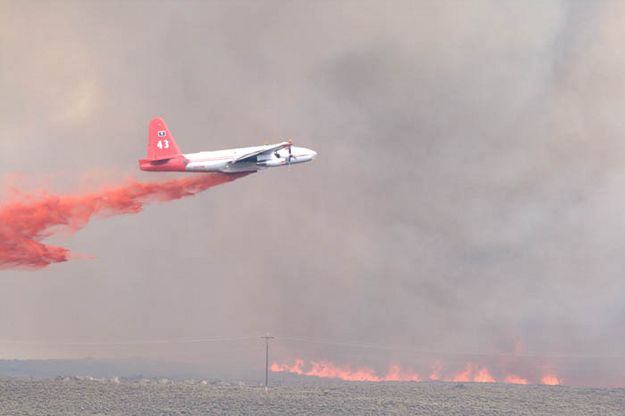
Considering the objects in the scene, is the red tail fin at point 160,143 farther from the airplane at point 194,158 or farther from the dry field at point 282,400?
the dry field at point 282,400

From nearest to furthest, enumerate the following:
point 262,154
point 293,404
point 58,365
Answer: point 293,404
point 262,154
point 58,365

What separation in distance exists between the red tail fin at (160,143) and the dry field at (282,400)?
1196 inches

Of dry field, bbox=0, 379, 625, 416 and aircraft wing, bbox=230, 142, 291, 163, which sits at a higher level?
aircraft wing, bbox=230, 142, 291, 163

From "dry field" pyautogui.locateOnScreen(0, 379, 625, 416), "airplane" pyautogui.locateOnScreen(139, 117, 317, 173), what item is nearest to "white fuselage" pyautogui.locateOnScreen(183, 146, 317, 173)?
"airplane" pyautogui.locateOnScreen(139, 117, 317, 173)

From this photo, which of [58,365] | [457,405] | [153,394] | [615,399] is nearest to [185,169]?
[153,394]

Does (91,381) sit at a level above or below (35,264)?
below

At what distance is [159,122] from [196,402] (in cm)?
→ 3579

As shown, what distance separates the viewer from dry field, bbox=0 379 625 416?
98875 mm

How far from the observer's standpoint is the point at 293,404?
336 feet

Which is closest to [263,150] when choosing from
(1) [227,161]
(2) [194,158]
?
(1) [227,161]

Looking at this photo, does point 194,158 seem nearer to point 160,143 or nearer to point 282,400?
point 160,143

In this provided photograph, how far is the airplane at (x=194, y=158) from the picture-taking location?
355ft

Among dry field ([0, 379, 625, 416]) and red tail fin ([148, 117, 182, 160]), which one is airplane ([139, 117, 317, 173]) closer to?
red tail fin ([148, 117, 182, 160])

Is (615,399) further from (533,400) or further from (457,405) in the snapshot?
(457,405)
